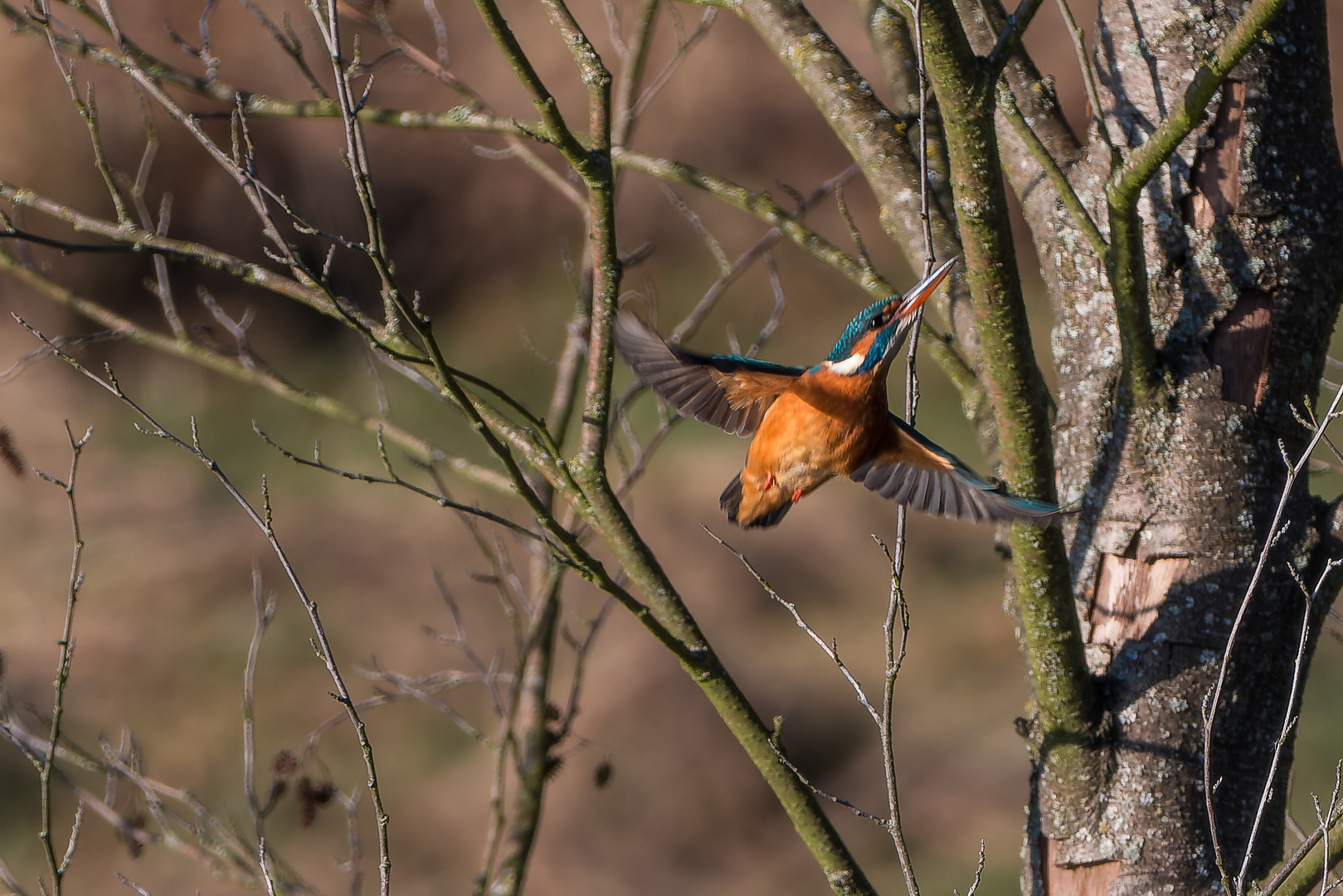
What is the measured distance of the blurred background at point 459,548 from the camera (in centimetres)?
764

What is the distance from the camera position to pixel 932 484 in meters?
2.39

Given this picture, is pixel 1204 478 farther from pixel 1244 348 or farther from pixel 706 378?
pixel 706 378

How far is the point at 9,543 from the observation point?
10.5 metres

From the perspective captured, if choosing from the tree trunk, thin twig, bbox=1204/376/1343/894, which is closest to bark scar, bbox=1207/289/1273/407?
the tree trunk

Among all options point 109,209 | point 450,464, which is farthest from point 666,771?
point 109,209

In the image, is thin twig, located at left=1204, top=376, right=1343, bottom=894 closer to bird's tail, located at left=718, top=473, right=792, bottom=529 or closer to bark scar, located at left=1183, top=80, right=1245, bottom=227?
bark scar, located at left=1183, top=80, right=1245, bottom=227

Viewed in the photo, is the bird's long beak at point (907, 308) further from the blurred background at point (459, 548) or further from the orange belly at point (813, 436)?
the blurred background at point (459, 548)

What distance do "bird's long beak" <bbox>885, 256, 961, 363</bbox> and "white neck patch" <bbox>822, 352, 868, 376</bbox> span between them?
72 millimetres

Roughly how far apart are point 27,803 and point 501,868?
660cm

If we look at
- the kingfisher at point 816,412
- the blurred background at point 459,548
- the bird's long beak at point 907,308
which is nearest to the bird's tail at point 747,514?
the kingfisher at point 816,412

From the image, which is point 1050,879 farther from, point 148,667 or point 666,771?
point 148,667

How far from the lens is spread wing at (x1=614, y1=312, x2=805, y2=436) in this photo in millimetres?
2480

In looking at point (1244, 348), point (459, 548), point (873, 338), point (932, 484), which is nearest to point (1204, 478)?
point (1244, 348)

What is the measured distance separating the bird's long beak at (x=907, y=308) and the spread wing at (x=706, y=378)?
0.95ft
